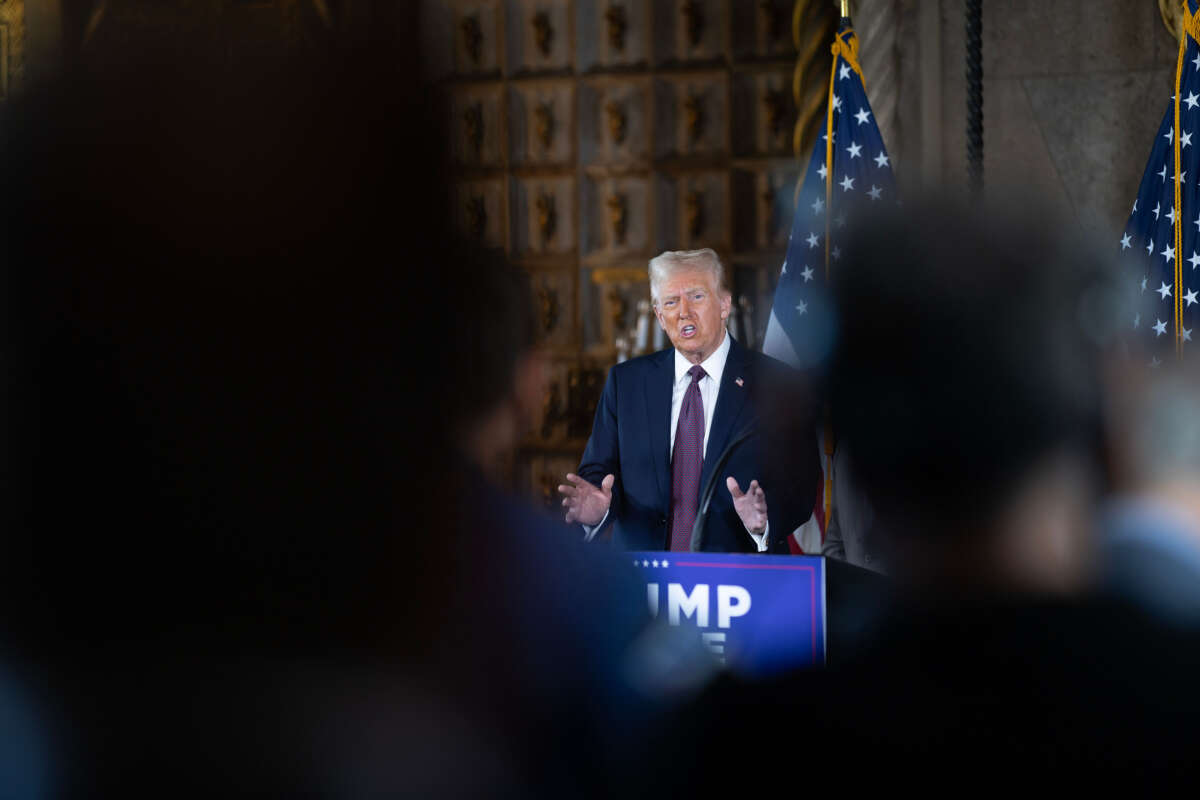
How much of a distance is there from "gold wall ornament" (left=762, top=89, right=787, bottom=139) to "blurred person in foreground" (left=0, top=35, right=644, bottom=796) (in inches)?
196

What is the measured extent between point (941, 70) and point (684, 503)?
2836mm

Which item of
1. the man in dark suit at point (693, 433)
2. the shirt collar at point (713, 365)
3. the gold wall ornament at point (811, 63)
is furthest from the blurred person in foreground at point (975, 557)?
the gold wall ornament at point (811, 63)

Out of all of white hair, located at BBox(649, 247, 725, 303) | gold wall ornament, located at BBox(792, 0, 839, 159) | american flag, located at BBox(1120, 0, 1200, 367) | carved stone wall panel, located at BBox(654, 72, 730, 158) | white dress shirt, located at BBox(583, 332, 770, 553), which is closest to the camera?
white dress shirt, located at BBox(583, 332, 770, 553)

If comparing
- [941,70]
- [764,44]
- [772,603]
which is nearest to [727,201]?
[764,44]

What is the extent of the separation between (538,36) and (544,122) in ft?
1.51

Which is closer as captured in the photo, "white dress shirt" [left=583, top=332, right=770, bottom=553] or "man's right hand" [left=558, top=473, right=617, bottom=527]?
"man's right hand" [left=558, top=473, right=617, bottom=527]

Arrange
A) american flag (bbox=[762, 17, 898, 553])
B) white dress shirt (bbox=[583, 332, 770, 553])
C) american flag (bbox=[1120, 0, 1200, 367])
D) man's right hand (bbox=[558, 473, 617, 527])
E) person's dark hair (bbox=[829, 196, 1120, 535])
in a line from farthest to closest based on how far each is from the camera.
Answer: american flag (bbox=[762, 17, 898, 553]), american flag (bbox=[1120, 0, 1200, 367]), white dress shirt (bbox=[583, 332, 770, 553]), man's right hand (bbox=[558, 473, 617, 527]), person's dark hair (bbox=[829, 196, 1120, 535])

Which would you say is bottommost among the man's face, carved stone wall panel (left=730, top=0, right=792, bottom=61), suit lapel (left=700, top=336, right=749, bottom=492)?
suit lapel (left=700, top=336, right=749, bottom=492)

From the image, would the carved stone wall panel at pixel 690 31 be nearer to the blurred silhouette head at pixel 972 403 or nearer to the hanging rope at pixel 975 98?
the hanging rope at pixel 975 98

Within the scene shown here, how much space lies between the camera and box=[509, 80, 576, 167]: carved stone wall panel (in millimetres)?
5719

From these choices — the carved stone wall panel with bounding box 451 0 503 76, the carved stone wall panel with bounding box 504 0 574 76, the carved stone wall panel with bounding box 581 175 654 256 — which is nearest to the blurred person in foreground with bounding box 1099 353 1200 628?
the carved stone wall panel with bounding box 581 175 654 256

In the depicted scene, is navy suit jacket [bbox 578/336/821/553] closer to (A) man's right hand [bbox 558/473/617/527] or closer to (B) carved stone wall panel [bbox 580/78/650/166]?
(A) man's right hand [bbox 558/473/617/527]

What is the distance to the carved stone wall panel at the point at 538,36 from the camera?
18.7 ft

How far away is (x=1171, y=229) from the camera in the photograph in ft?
13.9
